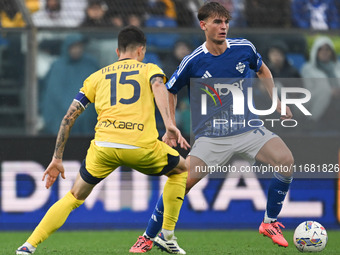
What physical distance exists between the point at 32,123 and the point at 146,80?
372 cm

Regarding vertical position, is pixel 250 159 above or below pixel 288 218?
above

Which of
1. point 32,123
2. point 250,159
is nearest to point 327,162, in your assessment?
point 250,159

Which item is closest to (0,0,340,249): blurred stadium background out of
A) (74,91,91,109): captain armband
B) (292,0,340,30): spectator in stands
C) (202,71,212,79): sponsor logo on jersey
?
(292,0,340,30): spectator in stands

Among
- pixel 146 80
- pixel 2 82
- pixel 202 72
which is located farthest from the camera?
pixel 2 82

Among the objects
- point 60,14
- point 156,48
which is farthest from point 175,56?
point 60,14

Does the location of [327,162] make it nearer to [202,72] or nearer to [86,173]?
[202,72]

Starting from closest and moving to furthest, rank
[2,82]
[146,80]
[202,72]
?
[146,80], [202,72], [2,82]

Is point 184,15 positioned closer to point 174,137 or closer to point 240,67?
point 240,67

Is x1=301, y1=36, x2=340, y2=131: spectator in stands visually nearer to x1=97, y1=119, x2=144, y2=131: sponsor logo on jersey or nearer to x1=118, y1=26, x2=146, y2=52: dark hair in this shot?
x1=118, y1=26, x2=146, y2=52: dark hair

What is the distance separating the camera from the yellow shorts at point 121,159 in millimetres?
6094

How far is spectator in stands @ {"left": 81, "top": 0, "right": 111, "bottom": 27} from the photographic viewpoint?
9.71m

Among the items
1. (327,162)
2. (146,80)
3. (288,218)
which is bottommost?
(288,218)

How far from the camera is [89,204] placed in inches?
376

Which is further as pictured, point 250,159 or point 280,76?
point 280,76
